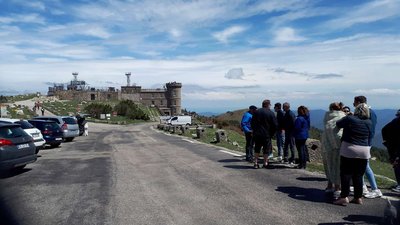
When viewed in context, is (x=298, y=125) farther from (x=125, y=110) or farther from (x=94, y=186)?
(x=125, y=110)

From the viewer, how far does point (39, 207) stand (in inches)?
302

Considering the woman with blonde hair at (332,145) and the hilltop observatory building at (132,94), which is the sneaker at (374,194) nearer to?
the woman with blonde hair at (332,145)

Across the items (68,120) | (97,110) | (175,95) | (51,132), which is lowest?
(51,132)

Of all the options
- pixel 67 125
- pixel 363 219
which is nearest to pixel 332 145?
pixel 363 219

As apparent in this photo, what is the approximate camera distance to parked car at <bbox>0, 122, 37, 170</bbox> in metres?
11.0

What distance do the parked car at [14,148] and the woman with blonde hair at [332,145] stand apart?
24.6ft

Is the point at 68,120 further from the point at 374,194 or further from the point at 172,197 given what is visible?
the point at 374,194

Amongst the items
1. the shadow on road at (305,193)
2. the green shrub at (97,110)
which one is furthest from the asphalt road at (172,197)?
the green shrub at (97,110)

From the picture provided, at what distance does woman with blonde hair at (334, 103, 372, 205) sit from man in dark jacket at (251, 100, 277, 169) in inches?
167

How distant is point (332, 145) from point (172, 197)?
324 cm

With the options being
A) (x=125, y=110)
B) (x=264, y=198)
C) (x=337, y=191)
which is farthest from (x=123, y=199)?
(x=125, y=110)

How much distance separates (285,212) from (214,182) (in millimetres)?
3037

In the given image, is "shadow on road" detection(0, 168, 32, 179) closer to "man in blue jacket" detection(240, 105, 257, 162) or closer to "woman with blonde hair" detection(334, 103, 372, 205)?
"man in blue jacket" detection(240, 105, 257, 162)

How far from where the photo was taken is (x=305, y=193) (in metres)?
8.68
